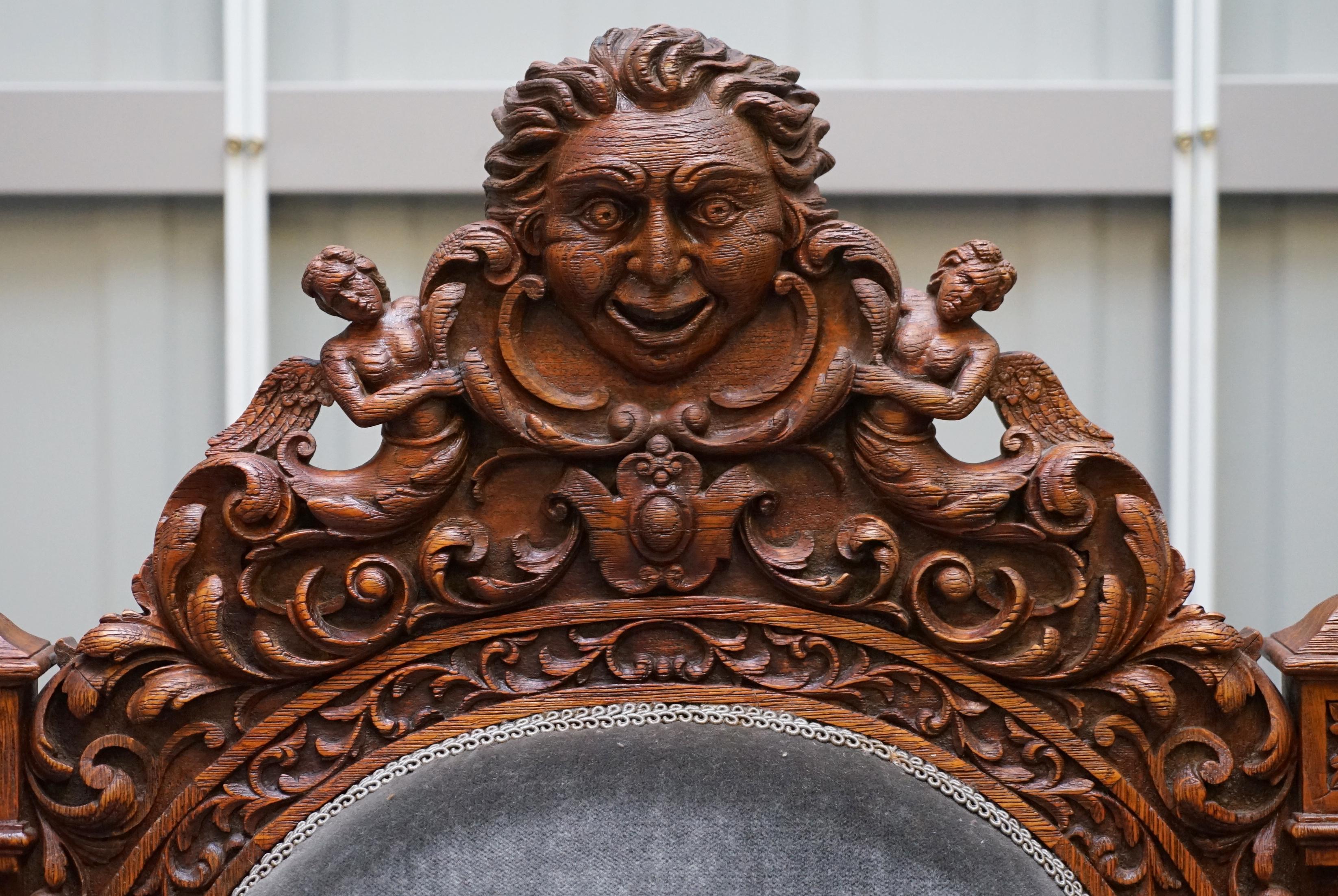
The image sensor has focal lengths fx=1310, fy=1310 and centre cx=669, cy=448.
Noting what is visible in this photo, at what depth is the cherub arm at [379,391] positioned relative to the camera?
1.04 m

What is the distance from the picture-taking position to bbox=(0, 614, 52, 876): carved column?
1035 millimetres

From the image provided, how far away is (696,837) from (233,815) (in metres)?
0.38

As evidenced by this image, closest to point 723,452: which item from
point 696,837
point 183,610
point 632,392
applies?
point 632,392

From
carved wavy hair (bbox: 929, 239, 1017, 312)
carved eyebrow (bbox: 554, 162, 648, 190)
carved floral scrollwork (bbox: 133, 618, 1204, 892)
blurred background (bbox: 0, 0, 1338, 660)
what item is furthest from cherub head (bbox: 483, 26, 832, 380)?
blurred background (bbox: 0, 0, 1338, 660)

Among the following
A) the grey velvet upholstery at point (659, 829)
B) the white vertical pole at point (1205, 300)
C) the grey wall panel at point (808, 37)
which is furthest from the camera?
the grey wall panel at point (808, 37)

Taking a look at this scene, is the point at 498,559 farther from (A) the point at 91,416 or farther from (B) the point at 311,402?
(A) the point at 91,416

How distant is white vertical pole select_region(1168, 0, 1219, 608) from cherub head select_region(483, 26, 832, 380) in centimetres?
131

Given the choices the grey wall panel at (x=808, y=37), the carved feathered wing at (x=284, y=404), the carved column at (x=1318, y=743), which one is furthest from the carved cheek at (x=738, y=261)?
the grey wall panel at (x=808, y=37)

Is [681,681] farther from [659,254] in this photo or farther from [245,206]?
[245,206]

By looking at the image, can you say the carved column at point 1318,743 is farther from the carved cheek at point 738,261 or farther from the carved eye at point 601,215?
the carved eye at point 601,215

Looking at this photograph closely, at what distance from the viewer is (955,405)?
103 cm

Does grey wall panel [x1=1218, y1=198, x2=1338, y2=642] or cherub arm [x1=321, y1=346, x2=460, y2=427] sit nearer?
cherub arm [x1=321, y1=346, x2=460, y2=427]

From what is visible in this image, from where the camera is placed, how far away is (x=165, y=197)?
2.23 meters

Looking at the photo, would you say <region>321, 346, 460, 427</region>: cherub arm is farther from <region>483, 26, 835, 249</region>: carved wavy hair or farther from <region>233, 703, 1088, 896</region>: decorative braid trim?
<region>233, 703, 1088, 896</region>: decorative braid trim
